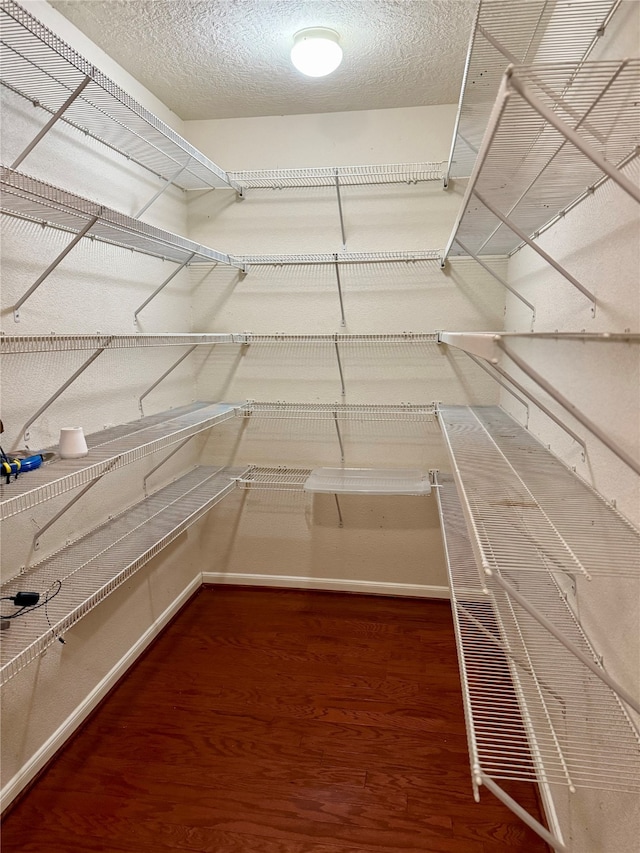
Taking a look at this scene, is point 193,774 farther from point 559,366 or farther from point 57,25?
point 57,25

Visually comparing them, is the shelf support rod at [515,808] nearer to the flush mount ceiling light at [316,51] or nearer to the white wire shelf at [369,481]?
the white wire shelf at [369,481]

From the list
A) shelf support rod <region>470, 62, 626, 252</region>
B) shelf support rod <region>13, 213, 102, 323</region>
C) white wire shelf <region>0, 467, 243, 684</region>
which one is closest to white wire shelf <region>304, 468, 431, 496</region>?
white wire shelf <region>0, 467, 243, 684</region>

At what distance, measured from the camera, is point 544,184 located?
4.50ft

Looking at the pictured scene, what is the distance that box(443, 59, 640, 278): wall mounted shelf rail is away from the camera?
2.78ft

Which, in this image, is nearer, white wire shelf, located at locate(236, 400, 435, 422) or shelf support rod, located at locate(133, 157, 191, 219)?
shelf support rod, located at locate(133, 157, 191, 219)

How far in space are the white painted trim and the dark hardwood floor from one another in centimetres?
4

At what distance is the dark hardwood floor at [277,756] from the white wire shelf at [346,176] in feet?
7.17

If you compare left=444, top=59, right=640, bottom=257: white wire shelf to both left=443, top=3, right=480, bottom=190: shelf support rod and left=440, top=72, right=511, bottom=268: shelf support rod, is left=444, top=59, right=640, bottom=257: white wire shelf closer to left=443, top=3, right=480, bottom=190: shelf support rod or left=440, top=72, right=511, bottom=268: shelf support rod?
left=440, top=72, right=511, bottom=268: shelf support rod

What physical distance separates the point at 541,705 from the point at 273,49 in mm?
2291

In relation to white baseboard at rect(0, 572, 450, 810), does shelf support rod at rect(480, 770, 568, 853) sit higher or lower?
higher

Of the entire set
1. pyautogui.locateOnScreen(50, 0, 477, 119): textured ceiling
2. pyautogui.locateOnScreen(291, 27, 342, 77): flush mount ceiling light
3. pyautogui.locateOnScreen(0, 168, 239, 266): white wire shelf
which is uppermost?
pyautogui.locateOnScreen(50, 0, 477, 119): textured ceiling

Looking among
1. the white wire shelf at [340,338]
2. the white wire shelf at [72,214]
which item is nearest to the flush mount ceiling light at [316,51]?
the white wire shelf at [72,214]

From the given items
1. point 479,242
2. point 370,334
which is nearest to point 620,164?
point 479,242

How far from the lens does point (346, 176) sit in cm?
252
